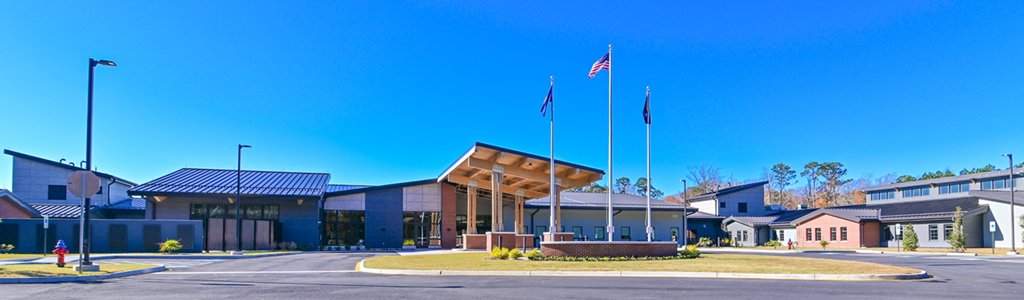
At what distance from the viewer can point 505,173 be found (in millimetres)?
35219

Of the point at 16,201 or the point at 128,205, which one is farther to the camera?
the point at 128,205

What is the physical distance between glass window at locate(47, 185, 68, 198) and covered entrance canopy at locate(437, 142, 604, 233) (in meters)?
27.9

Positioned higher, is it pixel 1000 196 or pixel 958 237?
pixel 1000 196

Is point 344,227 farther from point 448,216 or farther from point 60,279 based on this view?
point 60,279

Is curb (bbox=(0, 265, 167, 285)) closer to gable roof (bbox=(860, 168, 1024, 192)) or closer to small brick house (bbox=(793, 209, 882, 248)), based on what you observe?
small brick house (bbox=(793, 209, 882, 248))

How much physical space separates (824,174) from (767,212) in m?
37.7

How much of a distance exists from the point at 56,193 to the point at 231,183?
1473cm

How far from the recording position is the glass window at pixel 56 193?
155 feet

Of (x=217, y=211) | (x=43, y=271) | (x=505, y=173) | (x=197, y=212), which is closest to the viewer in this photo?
(x=43, y=271)

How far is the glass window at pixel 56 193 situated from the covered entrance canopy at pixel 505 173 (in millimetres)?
27873

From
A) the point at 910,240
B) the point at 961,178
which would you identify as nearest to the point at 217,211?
the point at 910,240

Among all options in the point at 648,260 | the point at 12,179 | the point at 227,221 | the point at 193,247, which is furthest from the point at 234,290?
the point at 12,179

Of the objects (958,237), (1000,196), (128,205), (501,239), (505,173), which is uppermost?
(505,173)

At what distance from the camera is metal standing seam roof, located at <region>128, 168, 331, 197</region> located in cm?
4009
